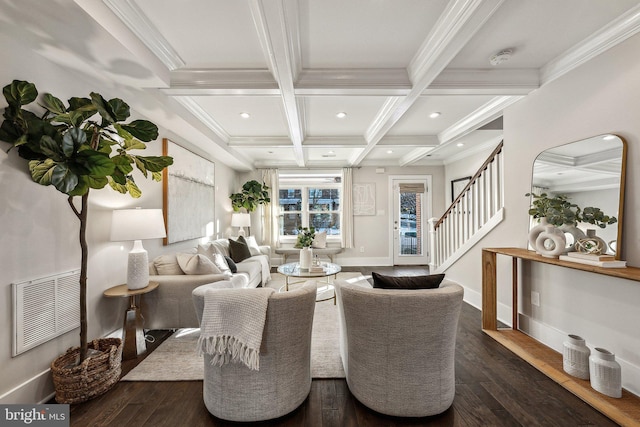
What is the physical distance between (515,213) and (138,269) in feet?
12.3

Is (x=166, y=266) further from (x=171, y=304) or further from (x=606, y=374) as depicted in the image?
(x=606, y=374)

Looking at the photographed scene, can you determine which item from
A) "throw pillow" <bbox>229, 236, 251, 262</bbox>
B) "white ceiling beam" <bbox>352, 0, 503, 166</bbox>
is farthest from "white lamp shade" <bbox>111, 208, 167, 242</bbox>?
"white ceiling beam" <bbox>352, 0, 503, 166</bbox>

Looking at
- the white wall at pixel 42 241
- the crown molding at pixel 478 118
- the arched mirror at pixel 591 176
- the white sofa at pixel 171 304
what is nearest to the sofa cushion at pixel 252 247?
the white sofa at pixel 171 304

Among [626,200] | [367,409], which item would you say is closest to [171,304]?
[367,409]

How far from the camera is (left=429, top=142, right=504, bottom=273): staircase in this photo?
3230mm

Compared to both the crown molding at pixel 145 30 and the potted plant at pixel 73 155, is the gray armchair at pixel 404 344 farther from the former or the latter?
the crown molding at pixel 145 30

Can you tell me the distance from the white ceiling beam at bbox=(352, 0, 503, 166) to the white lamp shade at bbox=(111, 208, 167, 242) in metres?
2.58

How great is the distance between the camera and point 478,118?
10.9 feet

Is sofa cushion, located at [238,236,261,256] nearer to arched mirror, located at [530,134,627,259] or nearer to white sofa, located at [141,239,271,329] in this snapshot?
white sofa, located at [141,239,271,329]

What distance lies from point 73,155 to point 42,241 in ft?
2.32

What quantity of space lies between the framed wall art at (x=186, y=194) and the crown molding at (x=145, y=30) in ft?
4.18

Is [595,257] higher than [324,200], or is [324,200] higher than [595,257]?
[324,200]

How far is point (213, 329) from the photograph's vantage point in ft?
4.81

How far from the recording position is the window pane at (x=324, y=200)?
21.1ft
